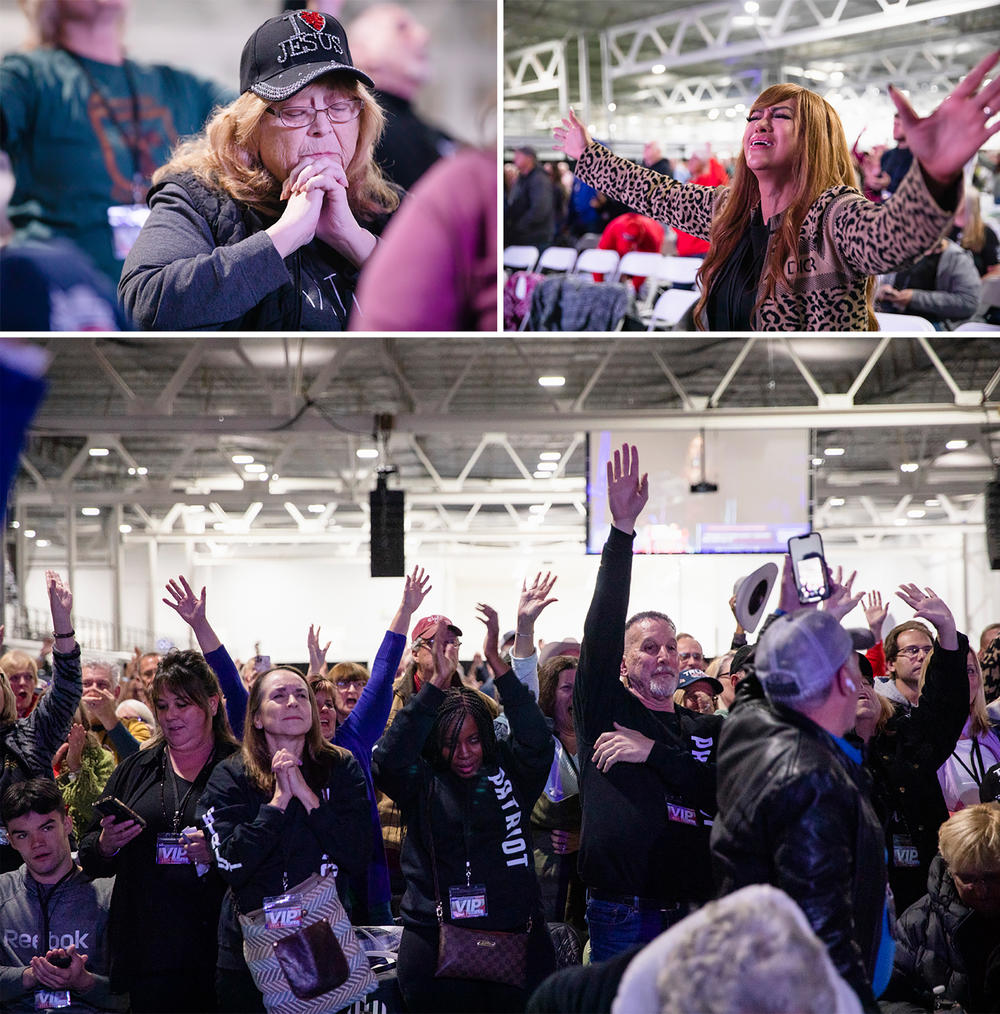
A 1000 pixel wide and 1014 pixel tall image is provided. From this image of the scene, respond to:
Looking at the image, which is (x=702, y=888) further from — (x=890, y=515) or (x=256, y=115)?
(x=890, y=515)

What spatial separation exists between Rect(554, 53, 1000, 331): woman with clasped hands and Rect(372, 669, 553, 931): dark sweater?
223 centimetres

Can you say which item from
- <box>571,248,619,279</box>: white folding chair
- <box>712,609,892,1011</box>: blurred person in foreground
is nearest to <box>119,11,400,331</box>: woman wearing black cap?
<box>571,248,619,279</box>: white folding chair

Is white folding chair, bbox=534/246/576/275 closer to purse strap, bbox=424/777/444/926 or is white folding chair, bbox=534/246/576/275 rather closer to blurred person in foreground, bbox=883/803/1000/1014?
purse strap, bbox=424/777/444/926

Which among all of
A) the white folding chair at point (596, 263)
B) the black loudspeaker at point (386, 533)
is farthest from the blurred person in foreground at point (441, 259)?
the black loudspeaker at point (386, 533)

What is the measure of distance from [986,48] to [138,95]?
320cm

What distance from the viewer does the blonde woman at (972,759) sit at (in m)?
4.19

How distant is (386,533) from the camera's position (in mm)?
10531

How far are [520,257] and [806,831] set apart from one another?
315 cm

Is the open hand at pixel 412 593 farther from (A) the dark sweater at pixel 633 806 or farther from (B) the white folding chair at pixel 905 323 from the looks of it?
(B) the white folding chair at pixel 905 323

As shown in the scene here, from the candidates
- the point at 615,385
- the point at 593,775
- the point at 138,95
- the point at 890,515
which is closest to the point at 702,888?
the point at 593,775

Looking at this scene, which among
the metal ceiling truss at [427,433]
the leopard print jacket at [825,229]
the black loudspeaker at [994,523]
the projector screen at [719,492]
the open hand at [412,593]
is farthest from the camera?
the metal ceiling truss at [427,433]

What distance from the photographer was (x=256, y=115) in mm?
4363

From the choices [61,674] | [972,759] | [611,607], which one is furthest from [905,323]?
[61,674]

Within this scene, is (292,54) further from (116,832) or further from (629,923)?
(629,923)
